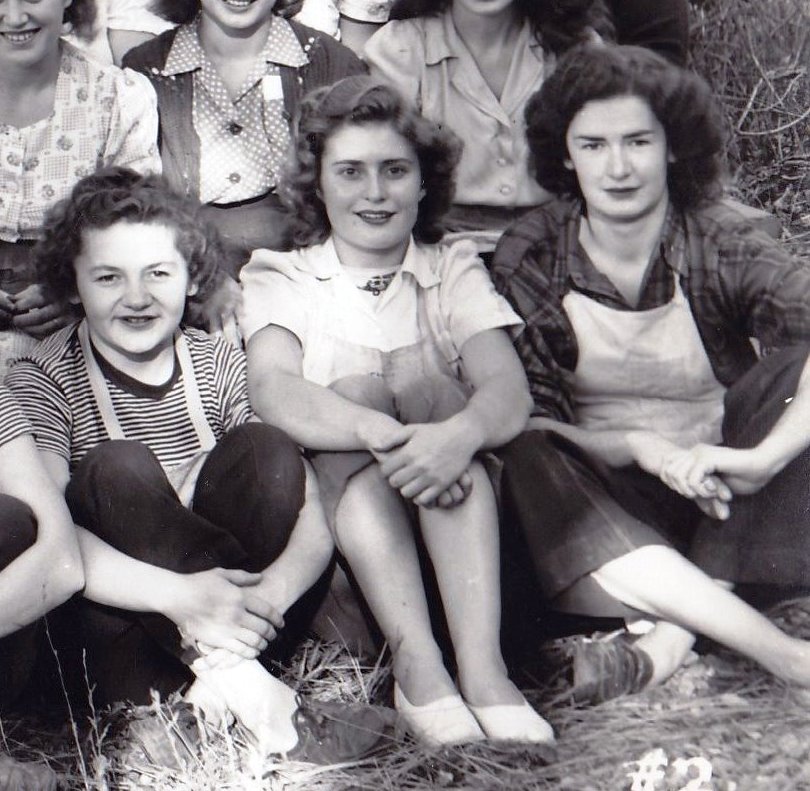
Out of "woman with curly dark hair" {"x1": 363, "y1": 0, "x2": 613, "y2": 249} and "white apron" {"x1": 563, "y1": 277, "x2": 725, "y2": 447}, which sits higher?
"woman with curly dark hair" {"x1": 363, "y1": 0, "x2": 613, "y2": 249}

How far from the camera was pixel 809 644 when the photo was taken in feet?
7.87

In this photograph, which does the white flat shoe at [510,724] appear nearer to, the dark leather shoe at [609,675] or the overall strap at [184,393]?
the dark leather shoe at [609,675]

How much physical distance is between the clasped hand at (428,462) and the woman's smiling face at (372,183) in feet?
1.40

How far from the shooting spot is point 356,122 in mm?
2590

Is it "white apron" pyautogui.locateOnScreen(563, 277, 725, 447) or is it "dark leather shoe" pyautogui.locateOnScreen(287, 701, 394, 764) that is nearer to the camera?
"dark leather shoe" pyautogui.locateOnScreen(287, 701, 394, 764)

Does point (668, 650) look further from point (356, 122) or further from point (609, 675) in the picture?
point (356, 122)

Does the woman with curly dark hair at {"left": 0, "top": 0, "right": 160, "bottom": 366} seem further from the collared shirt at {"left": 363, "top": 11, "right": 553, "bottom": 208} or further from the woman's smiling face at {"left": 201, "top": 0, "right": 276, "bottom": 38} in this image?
the collared shirt at {"left": 363, "top": 11, "right": 553, "bottom": 208}

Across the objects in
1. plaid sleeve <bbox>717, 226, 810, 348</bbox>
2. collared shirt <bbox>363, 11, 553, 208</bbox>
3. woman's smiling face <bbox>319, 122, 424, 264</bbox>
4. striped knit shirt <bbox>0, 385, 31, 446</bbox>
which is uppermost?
collared shirt <bbox>363, 11, 553, 208</bbox>

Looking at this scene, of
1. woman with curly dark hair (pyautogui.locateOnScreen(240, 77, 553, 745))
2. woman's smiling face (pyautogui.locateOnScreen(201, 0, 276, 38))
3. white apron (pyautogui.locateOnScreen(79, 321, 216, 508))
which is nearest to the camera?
woman with curly dark hair (pyautogui.locateOnScreen(240, 77, 553, 745))

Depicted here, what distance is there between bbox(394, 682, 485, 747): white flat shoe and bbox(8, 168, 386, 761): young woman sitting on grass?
8 centimetres

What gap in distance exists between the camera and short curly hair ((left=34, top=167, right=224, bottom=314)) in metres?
2.49

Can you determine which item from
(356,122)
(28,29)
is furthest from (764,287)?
(28,29)

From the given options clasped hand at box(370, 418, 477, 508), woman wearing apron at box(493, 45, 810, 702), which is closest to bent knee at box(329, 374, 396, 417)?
clasped hand at box(370, 418, 477, 508)

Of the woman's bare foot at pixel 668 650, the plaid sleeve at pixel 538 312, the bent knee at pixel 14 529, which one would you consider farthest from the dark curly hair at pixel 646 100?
the bent knee at pixel 14 529
